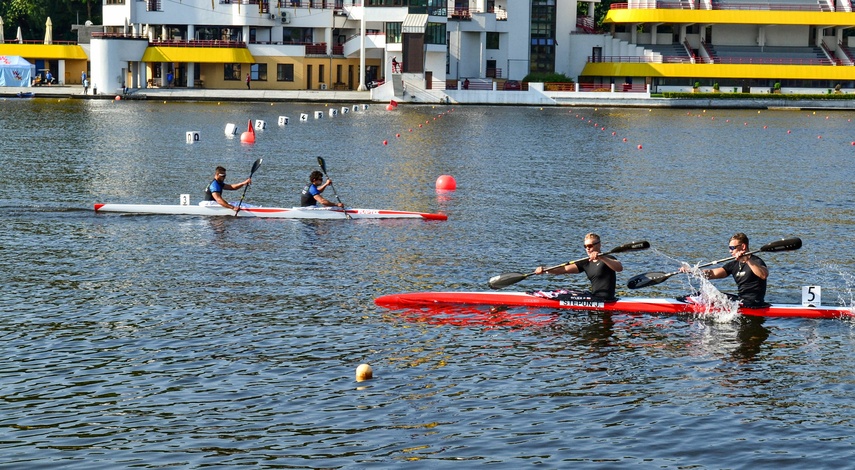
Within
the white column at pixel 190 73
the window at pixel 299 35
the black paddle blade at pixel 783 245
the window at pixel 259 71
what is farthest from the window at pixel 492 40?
the black paddle blade at pixel 783 245

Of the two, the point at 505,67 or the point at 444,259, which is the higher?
the point at 505,67

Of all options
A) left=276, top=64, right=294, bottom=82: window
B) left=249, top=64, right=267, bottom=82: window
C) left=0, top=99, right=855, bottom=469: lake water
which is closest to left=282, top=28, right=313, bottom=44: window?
left=276, top=64, right=294, bottom=82: window

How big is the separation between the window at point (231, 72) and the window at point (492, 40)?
79.0ft

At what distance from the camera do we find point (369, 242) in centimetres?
3052

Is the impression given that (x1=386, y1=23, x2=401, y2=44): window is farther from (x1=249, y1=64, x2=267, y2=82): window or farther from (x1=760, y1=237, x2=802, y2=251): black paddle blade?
(x1=760, y1=237, x2=802, y2=251): black paddle blade

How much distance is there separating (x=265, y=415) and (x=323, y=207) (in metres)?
18.1

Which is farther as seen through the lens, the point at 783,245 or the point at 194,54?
the point at 194,54

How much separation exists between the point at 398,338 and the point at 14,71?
312 feet

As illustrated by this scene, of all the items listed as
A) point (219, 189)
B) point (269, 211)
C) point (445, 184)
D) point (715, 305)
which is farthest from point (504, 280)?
point (445, 184)

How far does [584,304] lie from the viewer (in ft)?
74.5

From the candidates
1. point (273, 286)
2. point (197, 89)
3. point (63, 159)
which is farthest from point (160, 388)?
point (197, 89)

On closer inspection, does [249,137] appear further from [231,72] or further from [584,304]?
[231,72]

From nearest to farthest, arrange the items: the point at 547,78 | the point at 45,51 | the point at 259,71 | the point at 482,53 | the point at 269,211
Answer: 1. the point at 269,211
2. the point at 547,78
3. the point at 259,71
4. the point at 482,53
5. the point at 45,51

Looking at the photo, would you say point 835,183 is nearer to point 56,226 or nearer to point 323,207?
point 323,207
